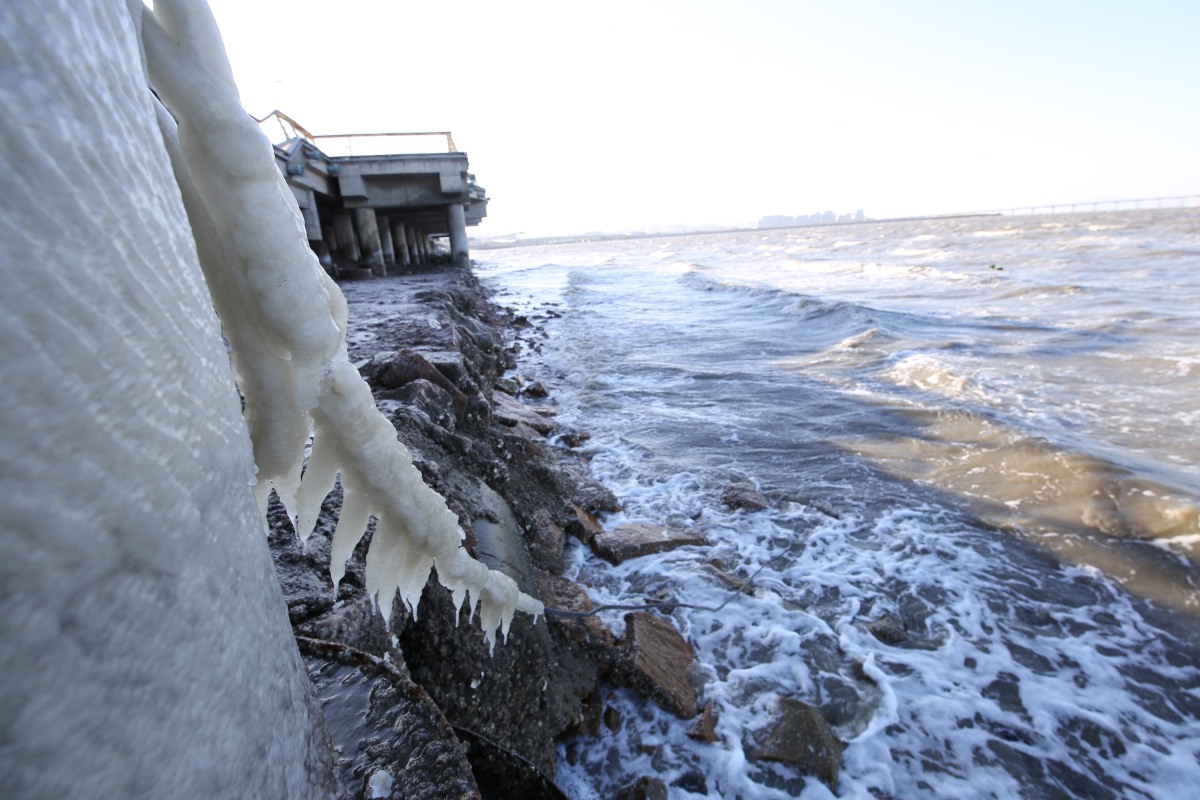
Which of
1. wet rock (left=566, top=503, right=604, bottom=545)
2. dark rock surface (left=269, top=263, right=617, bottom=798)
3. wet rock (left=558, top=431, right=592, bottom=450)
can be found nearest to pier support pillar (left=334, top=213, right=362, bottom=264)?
wet rock (left=558, top=431, right=592, bottom=450)

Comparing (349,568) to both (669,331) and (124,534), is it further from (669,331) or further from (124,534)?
(669,331)

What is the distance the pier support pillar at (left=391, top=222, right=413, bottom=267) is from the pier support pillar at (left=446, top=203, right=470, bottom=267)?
2495mm

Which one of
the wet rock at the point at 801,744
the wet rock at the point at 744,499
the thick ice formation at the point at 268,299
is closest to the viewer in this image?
the thick ice formation at the point at 268,299

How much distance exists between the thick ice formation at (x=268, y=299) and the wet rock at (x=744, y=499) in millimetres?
5236

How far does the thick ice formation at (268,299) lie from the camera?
93cm

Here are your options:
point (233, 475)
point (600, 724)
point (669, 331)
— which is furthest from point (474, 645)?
point (669, 331)

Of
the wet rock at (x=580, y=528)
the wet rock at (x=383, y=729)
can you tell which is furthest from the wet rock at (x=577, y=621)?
the wet rock at (x=383, y=729)

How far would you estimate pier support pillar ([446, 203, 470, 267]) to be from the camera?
2416cm

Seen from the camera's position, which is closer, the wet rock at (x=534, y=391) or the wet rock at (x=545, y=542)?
the wet rock at (x=545, y=542)

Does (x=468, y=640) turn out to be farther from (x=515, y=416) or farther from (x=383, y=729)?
(x=515, y=416)

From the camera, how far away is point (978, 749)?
3570 millimetres

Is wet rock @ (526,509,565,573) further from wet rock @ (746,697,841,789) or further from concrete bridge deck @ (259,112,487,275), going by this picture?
concrete bridge deck @ (259,112,487,275)

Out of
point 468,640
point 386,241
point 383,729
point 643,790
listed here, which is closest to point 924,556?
point 643,790

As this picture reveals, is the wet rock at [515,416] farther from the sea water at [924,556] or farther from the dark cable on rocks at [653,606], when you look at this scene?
the dark cable on rocks at [653,606]
